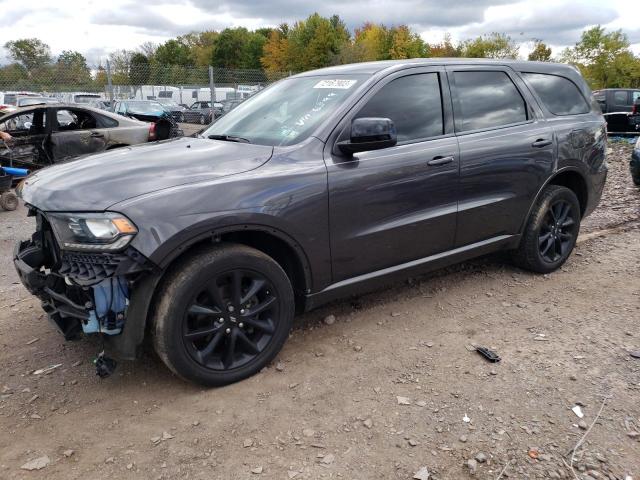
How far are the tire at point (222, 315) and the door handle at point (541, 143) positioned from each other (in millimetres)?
2453

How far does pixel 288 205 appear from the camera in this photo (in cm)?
299

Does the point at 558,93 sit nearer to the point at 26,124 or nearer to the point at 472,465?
the point at 472,465

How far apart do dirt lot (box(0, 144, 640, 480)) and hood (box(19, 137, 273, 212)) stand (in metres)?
1.10

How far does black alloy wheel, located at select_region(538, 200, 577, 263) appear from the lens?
459 centimetres

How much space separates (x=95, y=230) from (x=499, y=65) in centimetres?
339

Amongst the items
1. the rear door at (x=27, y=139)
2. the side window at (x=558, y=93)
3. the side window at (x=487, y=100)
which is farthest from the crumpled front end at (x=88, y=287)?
the rear door at (x=27, y=139)

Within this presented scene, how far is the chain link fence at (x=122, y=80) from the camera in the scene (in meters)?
16.9

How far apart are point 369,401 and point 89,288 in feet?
5.17

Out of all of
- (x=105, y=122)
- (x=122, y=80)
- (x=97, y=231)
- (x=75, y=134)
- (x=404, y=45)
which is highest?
(x=404, y=45)

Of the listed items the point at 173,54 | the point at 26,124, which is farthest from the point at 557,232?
the point at 173,54

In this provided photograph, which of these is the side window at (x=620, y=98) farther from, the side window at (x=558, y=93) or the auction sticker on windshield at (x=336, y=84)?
the auction sticker on windshield at (x=336, y=84)

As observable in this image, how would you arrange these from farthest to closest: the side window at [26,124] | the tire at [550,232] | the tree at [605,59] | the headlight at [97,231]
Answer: the tree at [605,59] < the side window at [26,124] < the tire at [550,232] < the headlight at [97,231]

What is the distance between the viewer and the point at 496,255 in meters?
5.05

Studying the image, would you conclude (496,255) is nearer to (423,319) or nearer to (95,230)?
(423,319)
